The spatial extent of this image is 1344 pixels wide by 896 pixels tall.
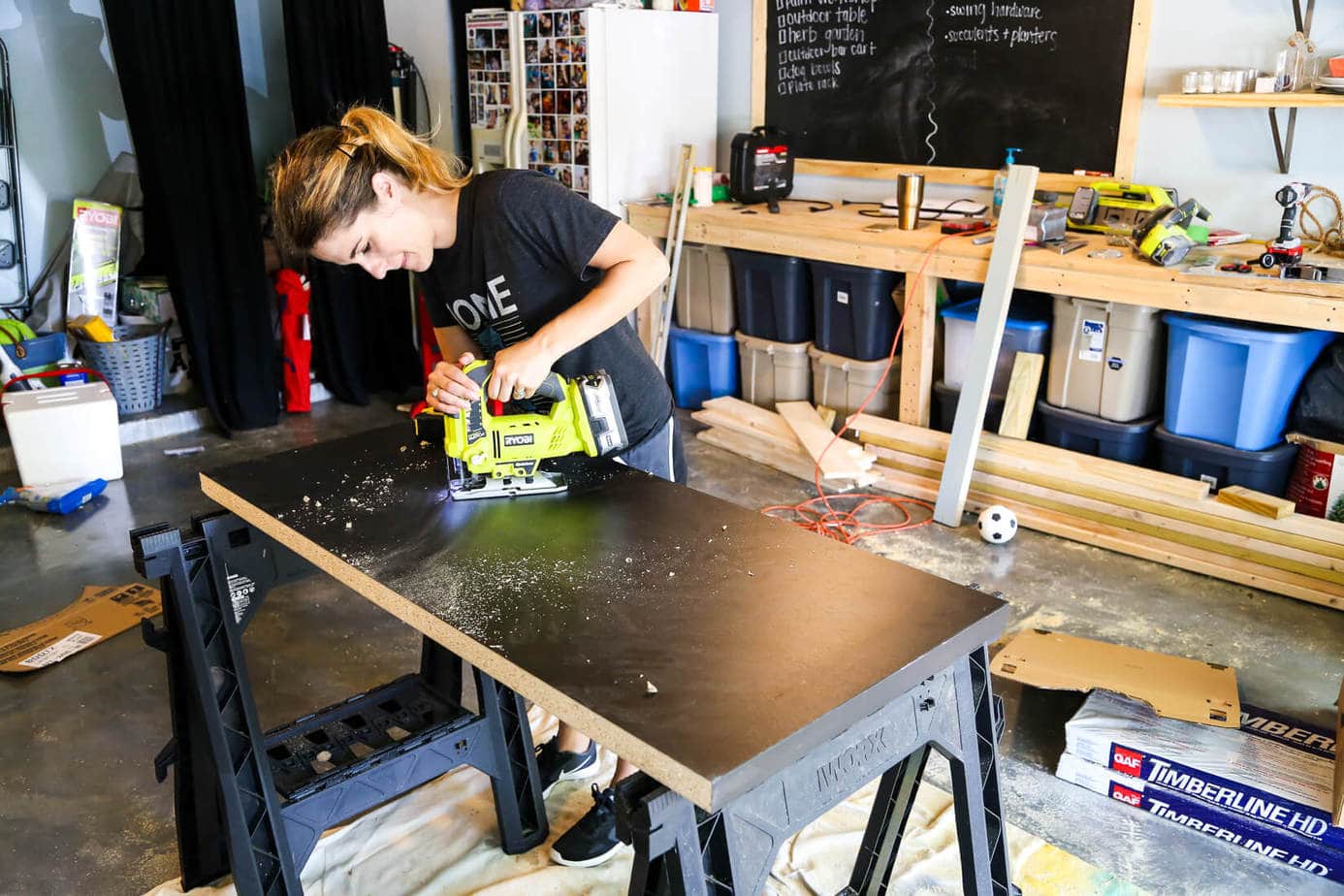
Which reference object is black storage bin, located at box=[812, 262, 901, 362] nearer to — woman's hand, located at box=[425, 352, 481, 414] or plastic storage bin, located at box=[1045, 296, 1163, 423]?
plastic storage bin, located at box=[1045, 296, 1163, 423]

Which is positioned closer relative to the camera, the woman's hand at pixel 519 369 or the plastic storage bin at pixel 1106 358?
the woman's hand at pixel 519 369

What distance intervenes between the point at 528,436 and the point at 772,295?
2.81 metres

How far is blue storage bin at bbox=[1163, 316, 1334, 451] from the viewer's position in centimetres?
331

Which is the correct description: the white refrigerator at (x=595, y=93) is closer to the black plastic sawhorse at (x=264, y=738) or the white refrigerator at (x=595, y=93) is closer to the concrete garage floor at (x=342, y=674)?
the concrete garage floor at (x=342, y=674)

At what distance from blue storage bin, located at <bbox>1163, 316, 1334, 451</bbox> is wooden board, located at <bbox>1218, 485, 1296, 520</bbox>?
15 centimetres

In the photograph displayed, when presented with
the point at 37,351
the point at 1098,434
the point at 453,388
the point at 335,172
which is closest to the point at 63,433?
the point at 37,351

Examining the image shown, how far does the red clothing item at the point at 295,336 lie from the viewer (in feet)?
16.4

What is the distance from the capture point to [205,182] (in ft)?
14.9

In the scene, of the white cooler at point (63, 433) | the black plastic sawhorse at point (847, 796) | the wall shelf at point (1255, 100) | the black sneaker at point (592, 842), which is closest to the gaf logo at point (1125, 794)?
the black plastic sawhorse at point (847, 796)

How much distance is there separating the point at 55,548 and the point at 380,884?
2.17m

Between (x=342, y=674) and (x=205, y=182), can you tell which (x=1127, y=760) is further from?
(x=205, y=182)

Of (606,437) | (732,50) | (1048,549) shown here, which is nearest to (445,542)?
(606,437)

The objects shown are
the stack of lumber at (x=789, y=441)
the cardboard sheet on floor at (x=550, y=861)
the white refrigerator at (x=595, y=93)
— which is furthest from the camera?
the white refrigerator at (x=595, y=93)

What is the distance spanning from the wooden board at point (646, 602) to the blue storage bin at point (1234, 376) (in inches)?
87.4
